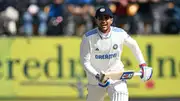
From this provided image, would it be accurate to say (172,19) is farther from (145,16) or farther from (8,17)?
(8,17)

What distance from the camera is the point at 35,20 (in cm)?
1357

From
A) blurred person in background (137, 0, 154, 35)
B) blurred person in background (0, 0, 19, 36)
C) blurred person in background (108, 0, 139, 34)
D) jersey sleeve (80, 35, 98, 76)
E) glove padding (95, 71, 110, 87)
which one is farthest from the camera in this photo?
blurred person in background (137, 0, 154, 35)

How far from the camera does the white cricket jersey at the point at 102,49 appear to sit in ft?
25.3

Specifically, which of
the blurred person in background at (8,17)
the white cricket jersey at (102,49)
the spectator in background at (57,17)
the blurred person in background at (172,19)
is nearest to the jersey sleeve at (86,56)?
the white cricket jersey at (102,49)

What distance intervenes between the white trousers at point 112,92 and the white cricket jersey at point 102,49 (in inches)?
5.1

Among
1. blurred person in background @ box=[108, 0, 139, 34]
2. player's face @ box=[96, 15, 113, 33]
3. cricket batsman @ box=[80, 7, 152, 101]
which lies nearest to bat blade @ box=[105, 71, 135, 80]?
cricket batsman @ box=[80, 7, 152, 101]

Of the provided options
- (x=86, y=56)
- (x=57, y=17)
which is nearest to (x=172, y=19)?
(x=57, y=17)

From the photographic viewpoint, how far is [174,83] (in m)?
13.6

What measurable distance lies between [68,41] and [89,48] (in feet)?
19.1

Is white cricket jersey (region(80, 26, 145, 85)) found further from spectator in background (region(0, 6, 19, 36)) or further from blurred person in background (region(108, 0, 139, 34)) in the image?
spectator in background (region(0, 6, 19, 36))

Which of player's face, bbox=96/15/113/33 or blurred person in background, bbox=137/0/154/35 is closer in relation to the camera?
player's face, bbox=96/15/113/33

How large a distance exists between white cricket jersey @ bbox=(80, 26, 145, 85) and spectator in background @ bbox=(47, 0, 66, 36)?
19.0ft

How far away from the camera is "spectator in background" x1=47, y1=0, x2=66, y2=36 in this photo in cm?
1354

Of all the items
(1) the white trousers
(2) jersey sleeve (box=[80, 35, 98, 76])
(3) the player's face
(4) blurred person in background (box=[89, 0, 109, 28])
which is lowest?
(1) the white trousers
